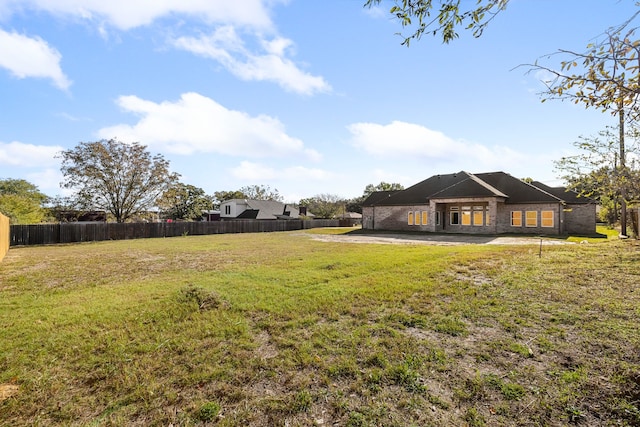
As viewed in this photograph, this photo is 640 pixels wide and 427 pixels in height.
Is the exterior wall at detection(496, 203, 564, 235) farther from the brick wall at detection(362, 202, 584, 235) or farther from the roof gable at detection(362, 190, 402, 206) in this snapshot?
the roof gable at detection(362, 190, 402, 206)

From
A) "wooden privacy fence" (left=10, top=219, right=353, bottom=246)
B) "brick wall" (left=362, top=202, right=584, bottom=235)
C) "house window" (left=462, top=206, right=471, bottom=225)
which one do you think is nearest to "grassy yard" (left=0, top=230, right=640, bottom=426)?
"brick wall" (left=362, top=202, right=584, bottom=235)

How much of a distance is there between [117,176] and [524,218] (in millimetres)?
34006

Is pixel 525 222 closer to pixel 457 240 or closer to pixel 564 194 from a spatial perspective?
pixel 564 194

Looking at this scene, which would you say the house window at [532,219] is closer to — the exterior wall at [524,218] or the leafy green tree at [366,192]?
the exterior wall at [524,218]

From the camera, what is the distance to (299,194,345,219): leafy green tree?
5522 centimetres

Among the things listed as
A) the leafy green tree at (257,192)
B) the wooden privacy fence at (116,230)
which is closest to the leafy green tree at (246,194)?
the leafy green tree at (257,192)

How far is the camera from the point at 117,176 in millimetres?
27281

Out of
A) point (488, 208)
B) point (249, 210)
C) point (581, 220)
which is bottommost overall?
point (581, 220)

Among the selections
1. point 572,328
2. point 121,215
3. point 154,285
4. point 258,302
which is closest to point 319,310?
point 258,302

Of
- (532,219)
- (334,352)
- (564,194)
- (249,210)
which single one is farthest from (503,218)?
(249,210)

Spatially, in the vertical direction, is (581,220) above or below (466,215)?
below

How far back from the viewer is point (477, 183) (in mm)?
23469

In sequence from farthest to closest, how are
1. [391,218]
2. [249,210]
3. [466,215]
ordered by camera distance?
[249,210] < [391,218] < [466,215]

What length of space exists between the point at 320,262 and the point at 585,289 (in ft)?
20.8
